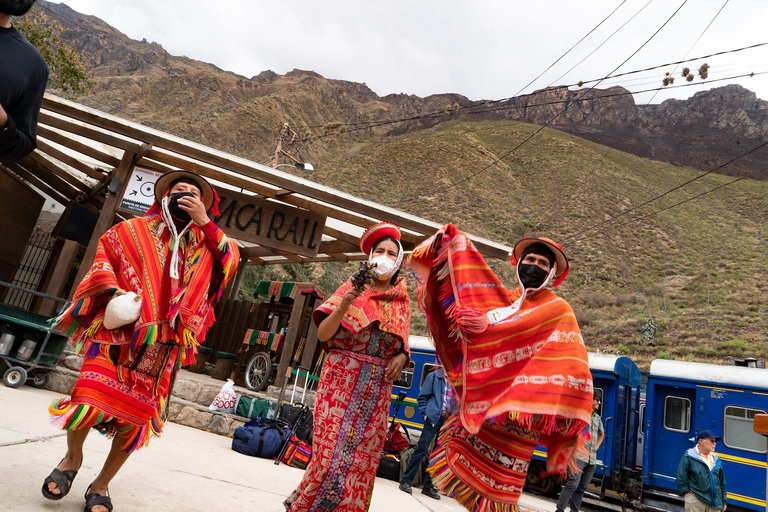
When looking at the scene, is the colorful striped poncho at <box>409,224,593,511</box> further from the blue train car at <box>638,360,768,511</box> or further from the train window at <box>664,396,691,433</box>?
the train window at <box>664,396,691,433</box>

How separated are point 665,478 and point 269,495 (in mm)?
9252

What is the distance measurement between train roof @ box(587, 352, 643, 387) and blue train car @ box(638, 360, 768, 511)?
53cm

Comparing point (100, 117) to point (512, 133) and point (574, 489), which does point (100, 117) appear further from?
point (512, 133)

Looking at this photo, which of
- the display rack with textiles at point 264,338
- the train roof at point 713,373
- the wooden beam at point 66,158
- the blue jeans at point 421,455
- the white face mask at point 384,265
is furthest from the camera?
the train roof at point 713,373

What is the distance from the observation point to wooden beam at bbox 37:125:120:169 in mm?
7702

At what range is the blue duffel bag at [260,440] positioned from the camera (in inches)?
242

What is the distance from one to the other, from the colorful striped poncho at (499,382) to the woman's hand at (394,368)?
25cm

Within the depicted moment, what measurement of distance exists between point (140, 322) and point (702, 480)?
314 inches

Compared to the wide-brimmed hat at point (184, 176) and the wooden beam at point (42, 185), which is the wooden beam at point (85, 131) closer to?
the wooden beam at point (42, 185)

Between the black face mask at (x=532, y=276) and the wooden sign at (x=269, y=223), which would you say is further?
the wooden sign at (x=269, y=223)

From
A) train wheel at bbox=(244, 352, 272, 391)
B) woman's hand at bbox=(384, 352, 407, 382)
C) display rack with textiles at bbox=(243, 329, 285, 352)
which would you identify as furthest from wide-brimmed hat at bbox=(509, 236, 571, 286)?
train wheel at bbox=(244, 352, 272, 391)

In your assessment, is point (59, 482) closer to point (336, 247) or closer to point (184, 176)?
point (184, 176)

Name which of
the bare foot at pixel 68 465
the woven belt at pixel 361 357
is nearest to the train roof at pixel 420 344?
the woven belt at pixel 361 357

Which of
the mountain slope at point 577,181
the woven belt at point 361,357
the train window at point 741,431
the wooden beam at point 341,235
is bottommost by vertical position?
the woven belt at point 361,357
